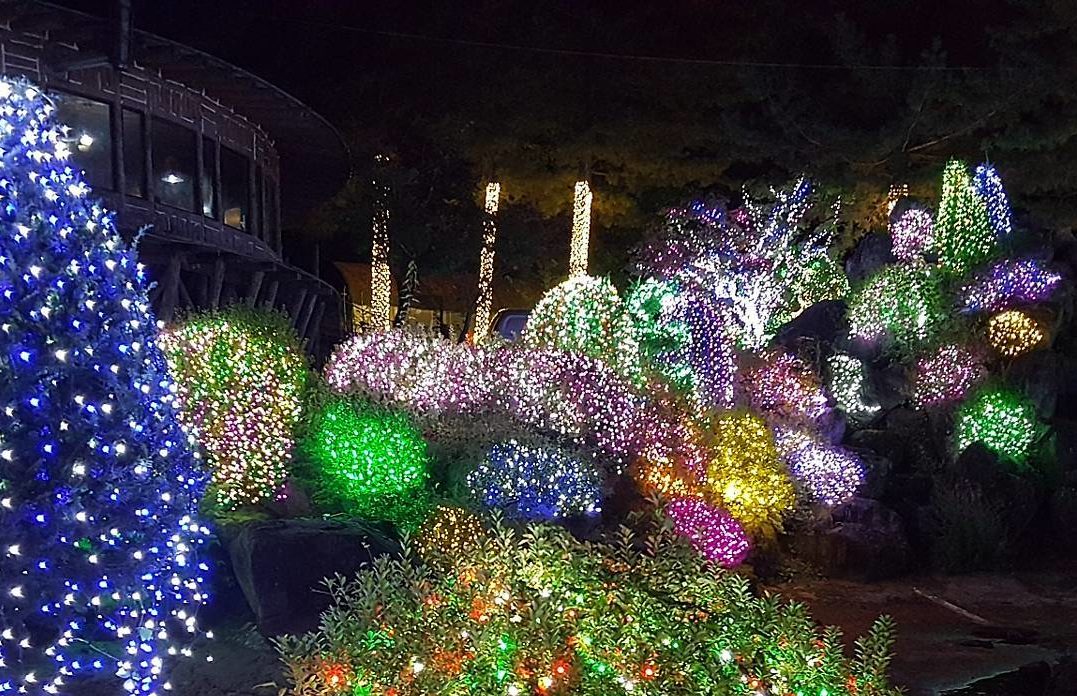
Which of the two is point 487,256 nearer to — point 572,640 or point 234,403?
point 234,403

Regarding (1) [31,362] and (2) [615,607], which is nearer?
(2) [615,607]

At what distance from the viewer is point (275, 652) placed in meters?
7.24

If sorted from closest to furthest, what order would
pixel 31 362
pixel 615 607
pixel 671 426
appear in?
1. pixel 615 607
2. pixel 31 362
3. pixel 671 426

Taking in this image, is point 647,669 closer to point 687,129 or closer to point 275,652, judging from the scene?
point 275,652

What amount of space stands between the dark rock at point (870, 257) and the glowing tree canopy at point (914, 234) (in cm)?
71

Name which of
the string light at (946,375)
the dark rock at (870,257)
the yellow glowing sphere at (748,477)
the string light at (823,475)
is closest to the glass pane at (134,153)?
the yellow glowing sphere at (748,477)

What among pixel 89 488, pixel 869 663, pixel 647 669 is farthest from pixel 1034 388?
pixel 89 488

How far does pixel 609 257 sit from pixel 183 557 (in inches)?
874

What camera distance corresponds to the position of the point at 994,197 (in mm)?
17125

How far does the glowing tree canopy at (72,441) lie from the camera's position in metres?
4.69

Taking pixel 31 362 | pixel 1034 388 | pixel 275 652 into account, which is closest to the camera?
pixel 31 362

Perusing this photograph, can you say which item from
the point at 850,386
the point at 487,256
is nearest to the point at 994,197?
the point at 850,386

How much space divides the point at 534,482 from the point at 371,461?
1.59 meters

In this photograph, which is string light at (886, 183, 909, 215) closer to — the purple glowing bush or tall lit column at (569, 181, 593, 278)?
tall lit column at (569, 181, 593, 278)
